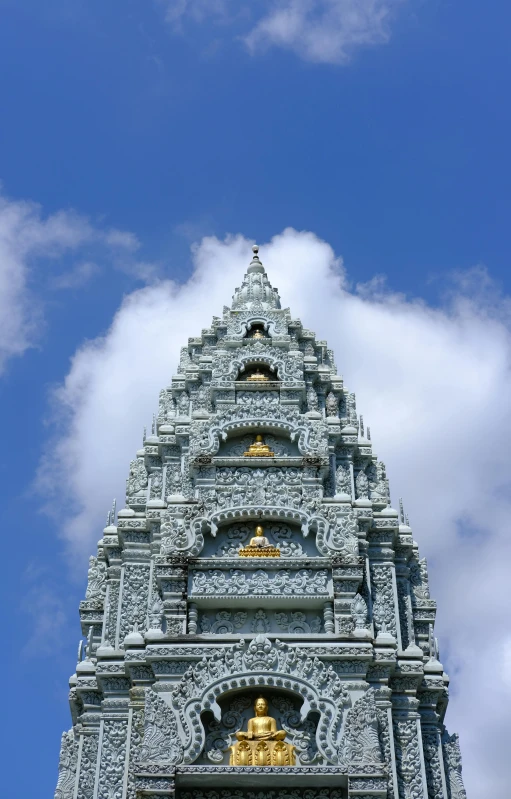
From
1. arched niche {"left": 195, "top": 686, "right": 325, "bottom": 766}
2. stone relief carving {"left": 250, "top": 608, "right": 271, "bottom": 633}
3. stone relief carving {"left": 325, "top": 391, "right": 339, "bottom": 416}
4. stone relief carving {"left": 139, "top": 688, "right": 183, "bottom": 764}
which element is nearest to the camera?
stone relief carving {"left": 139, "top": 688, "right": 183, "bottom": 764}

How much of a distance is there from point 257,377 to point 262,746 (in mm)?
11388

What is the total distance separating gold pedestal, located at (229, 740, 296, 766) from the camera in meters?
23.8

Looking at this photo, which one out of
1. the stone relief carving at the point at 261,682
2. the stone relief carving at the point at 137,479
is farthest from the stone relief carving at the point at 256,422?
the stone relief carving at the point at 261,682

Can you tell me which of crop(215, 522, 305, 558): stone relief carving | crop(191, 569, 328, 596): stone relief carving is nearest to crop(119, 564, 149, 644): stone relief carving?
crop(191, 569, 328, 596): stone relief carving

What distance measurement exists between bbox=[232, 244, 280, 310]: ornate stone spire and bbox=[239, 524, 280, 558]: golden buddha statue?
908 centimetres

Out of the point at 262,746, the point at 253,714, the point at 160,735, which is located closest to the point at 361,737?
the point at 262,746

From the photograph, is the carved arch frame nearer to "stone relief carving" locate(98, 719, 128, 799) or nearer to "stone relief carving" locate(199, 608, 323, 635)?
"stone relief carving" locate(98, 719, 128, 799)

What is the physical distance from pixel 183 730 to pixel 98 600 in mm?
7854

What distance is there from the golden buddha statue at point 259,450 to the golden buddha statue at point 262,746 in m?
7.24

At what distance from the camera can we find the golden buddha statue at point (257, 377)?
32.6 m

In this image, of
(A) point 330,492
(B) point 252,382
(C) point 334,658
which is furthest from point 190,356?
(C) point 334,658

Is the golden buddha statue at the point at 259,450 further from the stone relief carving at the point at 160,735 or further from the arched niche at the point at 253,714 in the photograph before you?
the stone relief carving at the point at 160,735

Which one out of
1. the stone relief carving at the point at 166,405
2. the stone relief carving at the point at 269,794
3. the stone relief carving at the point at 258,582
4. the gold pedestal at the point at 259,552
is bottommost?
the stone relief carving at the point at 269,794

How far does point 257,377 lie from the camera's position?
32844 millimetres
